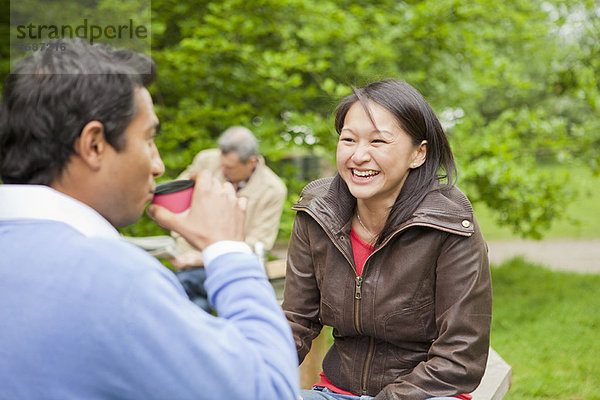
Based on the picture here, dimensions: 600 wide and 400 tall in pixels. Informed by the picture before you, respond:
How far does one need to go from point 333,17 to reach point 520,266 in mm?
3700

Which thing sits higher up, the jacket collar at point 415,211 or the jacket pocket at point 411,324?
the jacket collar at point 415,211

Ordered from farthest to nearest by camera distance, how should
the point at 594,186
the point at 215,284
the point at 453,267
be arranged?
the point at 594,186
the point at 453,267
the point at 215,284

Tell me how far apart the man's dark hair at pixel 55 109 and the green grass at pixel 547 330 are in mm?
3456

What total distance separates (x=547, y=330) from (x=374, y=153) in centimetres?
364

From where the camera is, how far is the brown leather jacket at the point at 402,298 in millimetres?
1998

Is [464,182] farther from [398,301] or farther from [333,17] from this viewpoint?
[398,301]

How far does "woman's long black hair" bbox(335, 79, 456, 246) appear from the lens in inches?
84.4

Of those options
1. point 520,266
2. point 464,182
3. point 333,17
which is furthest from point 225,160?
point 520,266

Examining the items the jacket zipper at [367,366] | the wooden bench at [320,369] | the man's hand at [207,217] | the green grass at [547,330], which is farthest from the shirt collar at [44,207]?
the green grass at [547,330]

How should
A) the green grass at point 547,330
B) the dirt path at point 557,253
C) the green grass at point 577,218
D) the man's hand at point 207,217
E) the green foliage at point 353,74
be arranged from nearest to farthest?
the man's hand at point 207,217, the green grass at point 547,330, the green foliage at point 353,74, the green grass at point 577,218, the dirt path at point 557,253

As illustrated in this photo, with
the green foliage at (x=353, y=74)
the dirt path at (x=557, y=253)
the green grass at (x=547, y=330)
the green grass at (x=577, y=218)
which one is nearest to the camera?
the green grass at (x=547, y=330)

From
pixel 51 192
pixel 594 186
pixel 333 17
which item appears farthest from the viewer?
pixel 594 186

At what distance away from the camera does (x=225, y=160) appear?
4809 millimetres

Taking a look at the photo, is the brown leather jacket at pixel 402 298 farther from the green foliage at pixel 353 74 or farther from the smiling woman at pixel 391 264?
the green foliage at pixel 353 74
